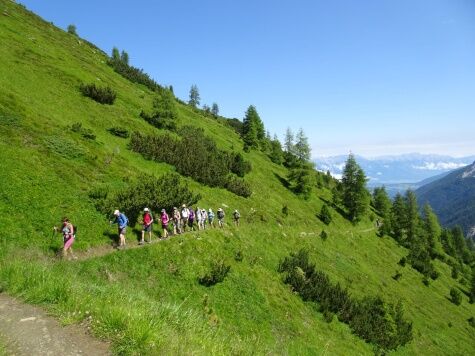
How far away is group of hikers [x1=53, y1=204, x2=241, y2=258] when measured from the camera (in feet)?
65.6

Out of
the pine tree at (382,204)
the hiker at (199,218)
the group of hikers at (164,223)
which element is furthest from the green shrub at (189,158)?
the pine tree at (382,204)

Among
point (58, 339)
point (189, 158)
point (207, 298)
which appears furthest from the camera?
point (189, 158)

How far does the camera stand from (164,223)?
26.8 meters

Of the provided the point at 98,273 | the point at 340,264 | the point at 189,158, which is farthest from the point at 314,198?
the point at 98,273

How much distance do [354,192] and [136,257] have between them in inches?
2475

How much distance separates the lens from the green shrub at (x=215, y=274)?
23953mm

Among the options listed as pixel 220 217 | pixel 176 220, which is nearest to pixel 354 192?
pixel 220 217

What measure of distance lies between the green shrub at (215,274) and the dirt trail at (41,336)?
15196 mm

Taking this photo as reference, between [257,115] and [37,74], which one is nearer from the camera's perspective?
[37,74]

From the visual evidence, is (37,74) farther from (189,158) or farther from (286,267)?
(286,267)

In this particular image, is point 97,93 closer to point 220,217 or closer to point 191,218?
point 220,217

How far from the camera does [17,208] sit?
21375 mm

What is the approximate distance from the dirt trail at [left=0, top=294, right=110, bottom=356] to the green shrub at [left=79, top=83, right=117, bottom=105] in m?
42.8

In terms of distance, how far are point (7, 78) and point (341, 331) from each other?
40.2m
